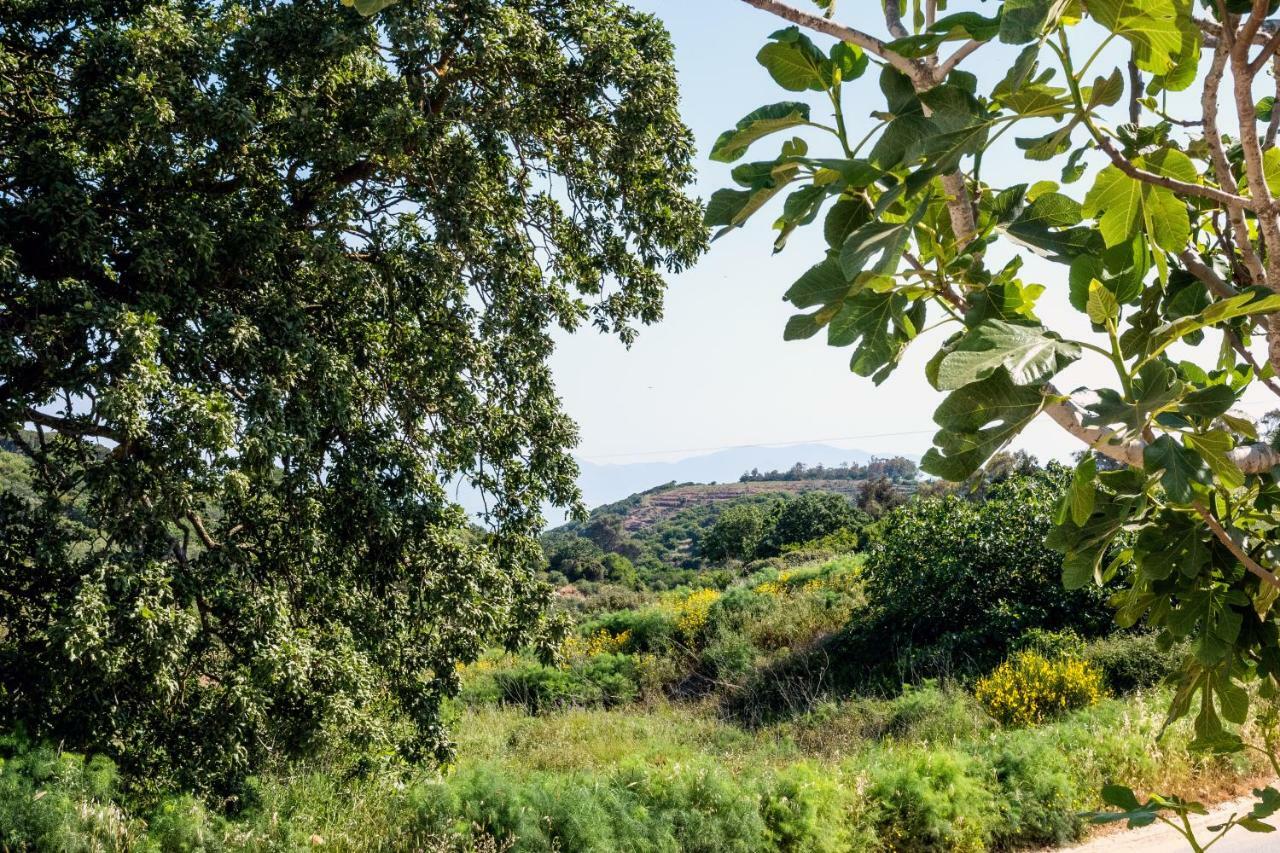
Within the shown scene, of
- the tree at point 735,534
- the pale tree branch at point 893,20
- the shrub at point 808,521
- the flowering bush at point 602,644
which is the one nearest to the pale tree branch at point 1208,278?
the pale tree branch at point 893,20

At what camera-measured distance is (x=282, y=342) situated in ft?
18.1

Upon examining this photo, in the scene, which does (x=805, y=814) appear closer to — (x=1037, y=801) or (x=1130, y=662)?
(x=1037, y=801)

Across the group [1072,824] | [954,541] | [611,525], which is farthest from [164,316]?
[611,525]

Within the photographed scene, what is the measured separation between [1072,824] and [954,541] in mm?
6650

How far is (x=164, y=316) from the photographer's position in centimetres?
523

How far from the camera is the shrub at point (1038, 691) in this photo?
8.09 metres

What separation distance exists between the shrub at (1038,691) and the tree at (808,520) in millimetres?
19152

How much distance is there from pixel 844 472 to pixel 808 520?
50264 millimetres

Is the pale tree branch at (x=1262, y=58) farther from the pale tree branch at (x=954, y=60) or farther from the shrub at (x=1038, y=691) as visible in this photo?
the shrub at (x=1038, y=691)

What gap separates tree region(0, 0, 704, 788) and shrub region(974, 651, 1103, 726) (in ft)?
15.0

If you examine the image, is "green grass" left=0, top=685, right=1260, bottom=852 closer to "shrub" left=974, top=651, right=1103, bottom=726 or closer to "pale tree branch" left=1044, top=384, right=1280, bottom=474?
"shrub" left=974, top=651, right=1103, bottom=726

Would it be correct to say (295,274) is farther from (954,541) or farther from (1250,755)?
(954,541)

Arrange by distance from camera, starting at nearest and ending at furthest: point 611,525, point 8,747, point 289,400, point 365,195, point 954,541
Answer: point 8,747
point 289,400
point 365,195
point 954,541
point 611,525

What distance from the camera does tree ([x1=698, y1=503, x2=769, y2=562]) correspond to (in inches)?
1309
